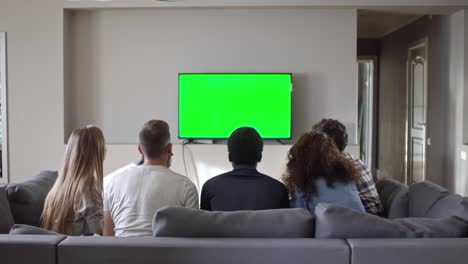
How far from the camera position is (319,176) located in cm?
308

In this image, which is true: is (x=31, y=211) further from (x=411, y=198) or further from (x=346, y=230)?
(x=411, y=198)

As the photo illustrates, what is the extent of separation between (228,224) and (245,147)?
2.45ft

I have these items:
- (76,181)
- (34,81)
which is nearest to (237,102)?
(34,81)

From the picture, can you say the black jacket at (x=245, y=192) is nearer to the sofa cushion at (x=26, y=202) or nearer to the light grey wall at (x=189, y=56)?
the sofa cushion at (x=26, y=202)

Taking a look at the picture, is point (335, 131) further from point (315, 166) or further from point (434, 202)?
point (434, 202)

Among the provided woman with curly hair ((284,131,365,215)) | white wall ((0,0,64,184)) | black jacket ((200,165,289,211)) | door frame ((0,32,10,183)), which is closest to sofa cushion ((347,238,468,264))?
black jacket ((200,165,289,211))

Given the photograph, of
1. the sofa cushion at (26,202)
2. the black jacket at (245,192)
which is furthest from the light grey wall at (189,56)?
the black jacket at (245,192)


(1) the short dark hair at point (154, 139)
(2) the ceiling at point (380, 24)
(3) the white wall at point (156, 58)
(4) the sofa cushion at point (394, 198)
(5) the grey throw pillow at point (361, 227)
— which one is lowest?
(4) the sofa cushion at point (394, 198)

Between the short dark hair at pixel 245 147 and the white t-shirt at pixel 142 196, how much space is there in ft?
0.98

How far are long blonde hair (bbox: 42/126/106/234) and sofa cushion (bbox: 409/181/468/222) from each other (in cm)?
166

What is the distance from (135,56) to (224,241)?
465cm

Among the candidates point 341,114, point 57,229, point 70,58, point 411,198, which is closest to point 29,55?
point 70,58

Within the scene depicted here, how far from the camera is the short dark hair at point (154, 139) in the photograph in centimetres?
296

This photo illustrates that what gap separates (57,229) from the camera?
117 inches
